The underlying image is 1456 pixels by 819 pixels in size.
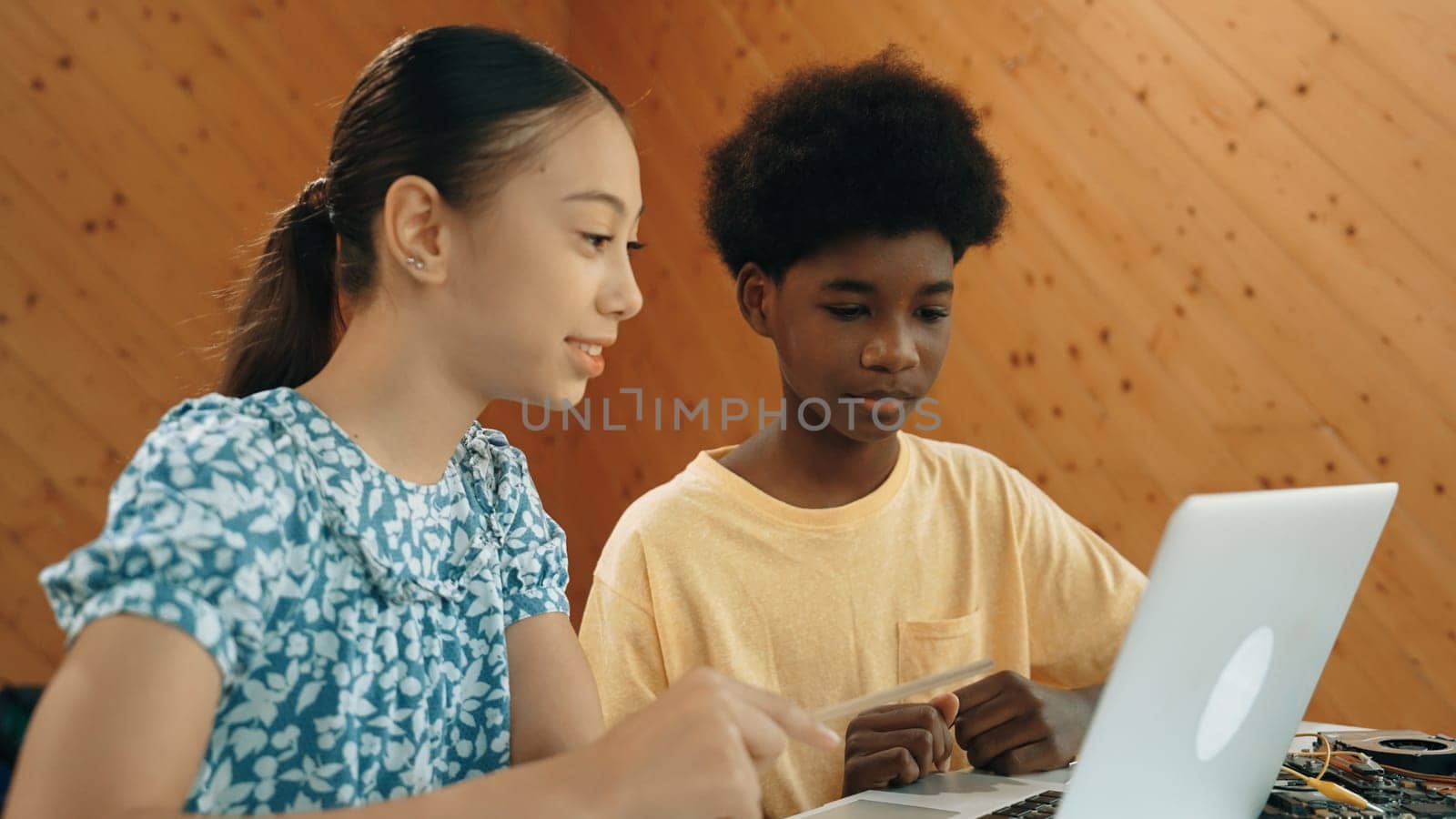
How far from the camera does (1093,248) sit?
2.60 meters

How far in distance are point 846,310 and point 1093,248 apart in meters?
1.37

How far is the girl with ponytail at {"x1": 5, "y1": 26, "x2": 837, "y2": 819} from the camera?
26.5 inches

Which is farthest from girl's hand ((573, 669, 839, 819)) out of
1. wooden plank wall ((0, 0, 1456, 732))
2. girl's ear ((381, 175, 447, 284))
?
wooden plank wall ((0, 0, 1456, 732))

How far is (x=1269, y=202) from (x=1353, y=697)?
911mm


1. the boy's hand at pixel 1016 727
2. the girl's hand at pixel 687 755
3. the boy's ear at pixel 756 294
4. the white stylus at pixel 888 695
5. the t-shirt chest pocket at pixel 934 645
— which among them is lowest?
the girl's hand at pixel 687 755

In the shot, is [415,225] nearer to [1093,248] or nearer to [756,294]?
[756,294]

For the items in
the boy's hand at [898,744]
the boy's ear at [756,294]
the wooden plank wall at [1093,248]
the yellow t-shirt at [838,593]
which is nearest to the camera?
the boy's hand at [898,744]

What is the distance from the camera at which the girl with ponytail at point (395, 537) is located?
67 centimetres

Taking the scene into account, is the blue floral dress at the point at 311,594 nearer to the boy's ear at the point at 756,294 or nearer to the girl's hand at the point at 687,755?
the girl's hand at the point at 687,755

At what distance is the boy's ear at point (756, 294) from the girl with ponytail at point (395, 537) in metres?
0.49

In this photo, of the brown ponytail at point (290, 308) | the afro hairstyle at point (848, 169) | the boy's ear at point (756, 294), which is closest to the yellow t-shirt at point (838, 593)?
the boy's ear at point (756, 294)

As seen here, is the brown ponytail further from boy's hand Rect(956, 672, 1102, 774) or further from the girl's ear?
boy's hand Rect(956, 672, 1102, 774)

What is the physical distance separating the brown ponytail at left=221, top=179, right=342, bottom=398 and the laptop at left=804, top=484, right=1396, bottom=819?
1.81 ft

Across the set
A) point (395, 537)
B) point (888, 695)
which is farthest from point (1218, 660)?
point (395, 537)
